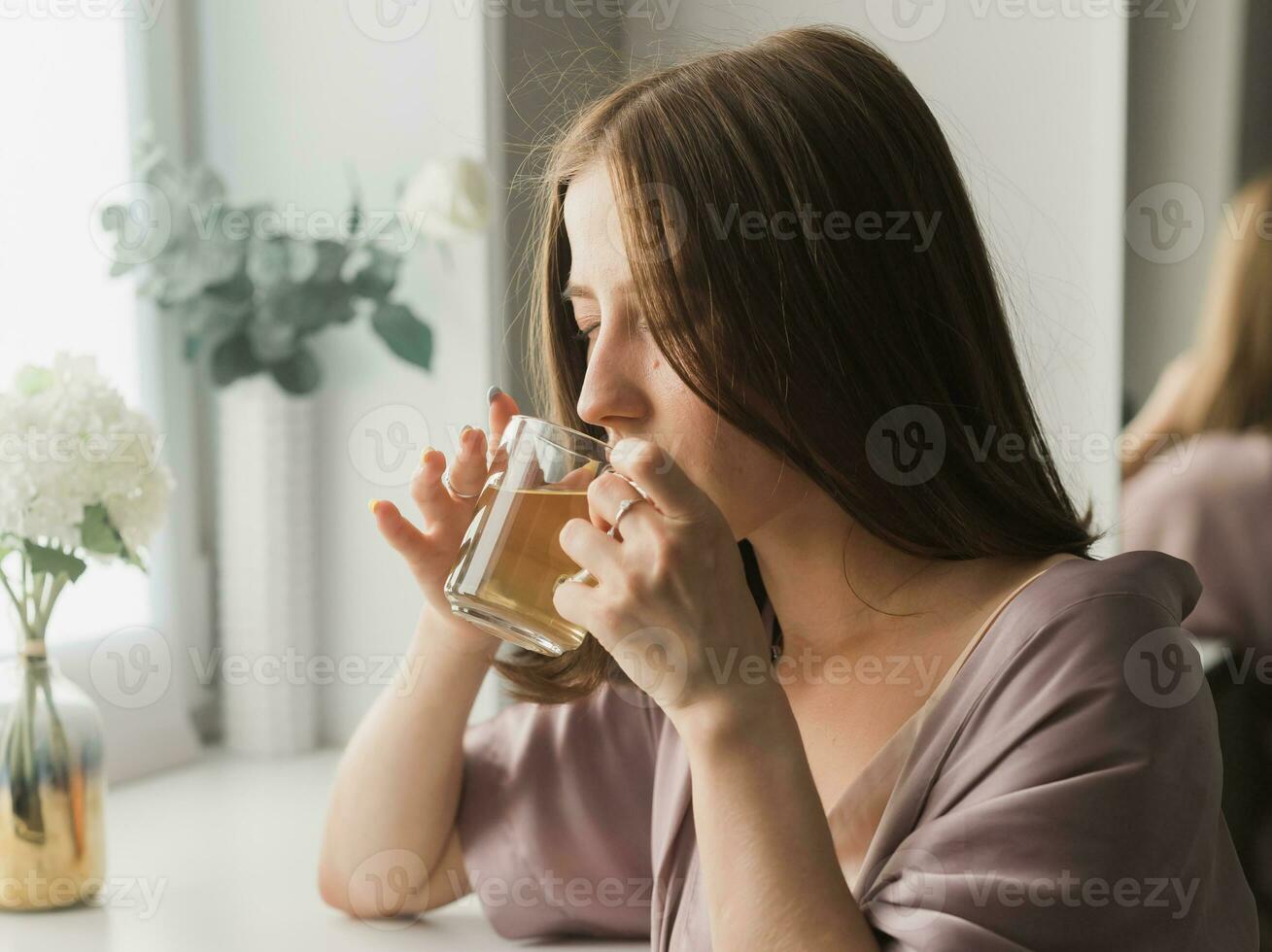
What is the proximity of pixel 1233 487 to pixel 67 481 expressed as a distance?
1210 mm

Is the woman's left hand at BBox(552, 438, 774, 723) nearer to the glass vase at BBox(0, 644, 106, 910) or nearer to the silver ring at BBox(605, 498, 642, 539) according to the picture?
the silver ring at BBox(605, 498, 642, 539)

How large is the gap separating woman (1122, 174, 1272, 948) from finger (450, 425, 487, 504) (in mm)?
814

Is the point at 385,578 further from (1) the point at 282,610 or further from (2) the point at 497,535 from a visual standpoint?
(2) the point at 497,535

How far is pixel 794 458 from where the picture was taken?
85 cm


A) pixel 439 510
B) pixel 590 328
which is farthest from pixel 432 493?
pixel 590 328

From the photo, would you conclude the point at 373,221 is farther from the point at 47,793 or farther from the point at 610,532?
the point at 610,532

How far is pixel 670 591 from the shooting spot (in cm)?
67

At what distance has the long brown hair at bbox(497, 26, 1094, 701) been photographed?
0.80 m

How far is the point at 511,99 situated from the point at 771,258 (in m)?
0.82

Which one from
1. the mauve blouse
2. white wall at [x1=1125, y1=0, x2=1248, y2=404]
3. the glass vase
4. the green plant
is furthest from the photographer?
the green plant

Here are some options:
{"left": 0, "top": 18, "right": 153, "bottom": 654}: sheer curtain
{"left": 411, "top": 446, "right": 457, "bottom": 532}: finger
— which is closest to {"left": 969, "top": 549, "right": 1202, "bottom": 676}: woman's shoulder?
{"left": 411, "top": 446, "right": 457, "bottom": 532}: finger

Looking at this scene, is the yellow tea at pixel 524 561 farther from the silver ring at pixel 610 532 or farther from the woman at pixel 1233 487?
the woman at pixel 1233 487

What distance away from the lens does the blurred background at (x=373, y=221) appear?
55.0 inches

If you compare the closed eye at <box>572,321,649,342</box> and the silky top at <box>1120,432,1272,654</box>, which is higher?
the closed eye at <box>572,321,649,342</box>
